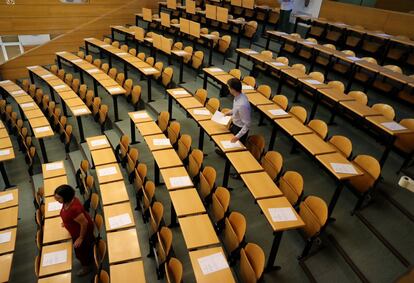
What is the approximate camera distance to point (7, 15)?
9.17 metres

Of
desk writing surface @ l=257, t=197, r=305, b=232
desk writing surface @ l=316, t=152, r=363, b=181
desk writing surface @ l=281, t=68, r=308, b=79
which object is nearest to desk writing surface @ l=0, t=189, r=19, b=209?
desk writing surface @ l=257, t=197, r=305, b=232

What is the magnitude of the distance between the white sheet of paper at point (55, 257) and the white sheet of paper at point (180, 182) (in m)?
1.44

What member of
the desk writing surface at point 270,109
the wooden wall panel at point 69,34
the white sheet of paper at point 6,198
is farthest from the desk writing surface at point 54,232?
the wooden wall panel at point 69,34

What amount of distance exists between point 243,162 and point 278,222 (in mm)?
1110

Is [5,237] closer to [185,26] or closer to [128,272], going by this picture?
[128,272]

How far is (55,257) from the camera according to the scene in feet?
10.6

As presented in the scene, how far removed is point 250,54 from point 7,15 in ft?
26.0

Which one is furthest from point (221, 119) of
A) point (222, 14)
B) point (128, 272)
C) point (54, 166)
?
point (222, 14)

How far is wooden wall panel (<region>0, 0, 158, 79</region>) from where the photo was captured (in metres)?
9.32

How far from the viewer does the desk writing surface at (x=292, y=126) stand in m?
4.35

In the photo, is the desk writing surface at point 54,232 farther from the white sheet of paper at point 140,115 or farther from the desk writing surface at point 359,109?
the desk writing surface at point 359,109

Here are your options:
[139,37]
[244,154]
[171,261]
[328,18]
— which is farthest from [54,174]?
[328,18]

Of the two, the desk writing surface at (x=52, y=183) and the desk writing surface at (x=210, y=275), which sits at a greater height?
the desk writing surface at (x=210, y=275)

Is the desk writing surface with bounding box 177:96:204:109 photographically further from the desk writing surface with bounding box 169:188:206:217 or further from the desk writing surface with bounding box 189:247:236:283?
the desk writing surface with bounding box 189:247:236:283
